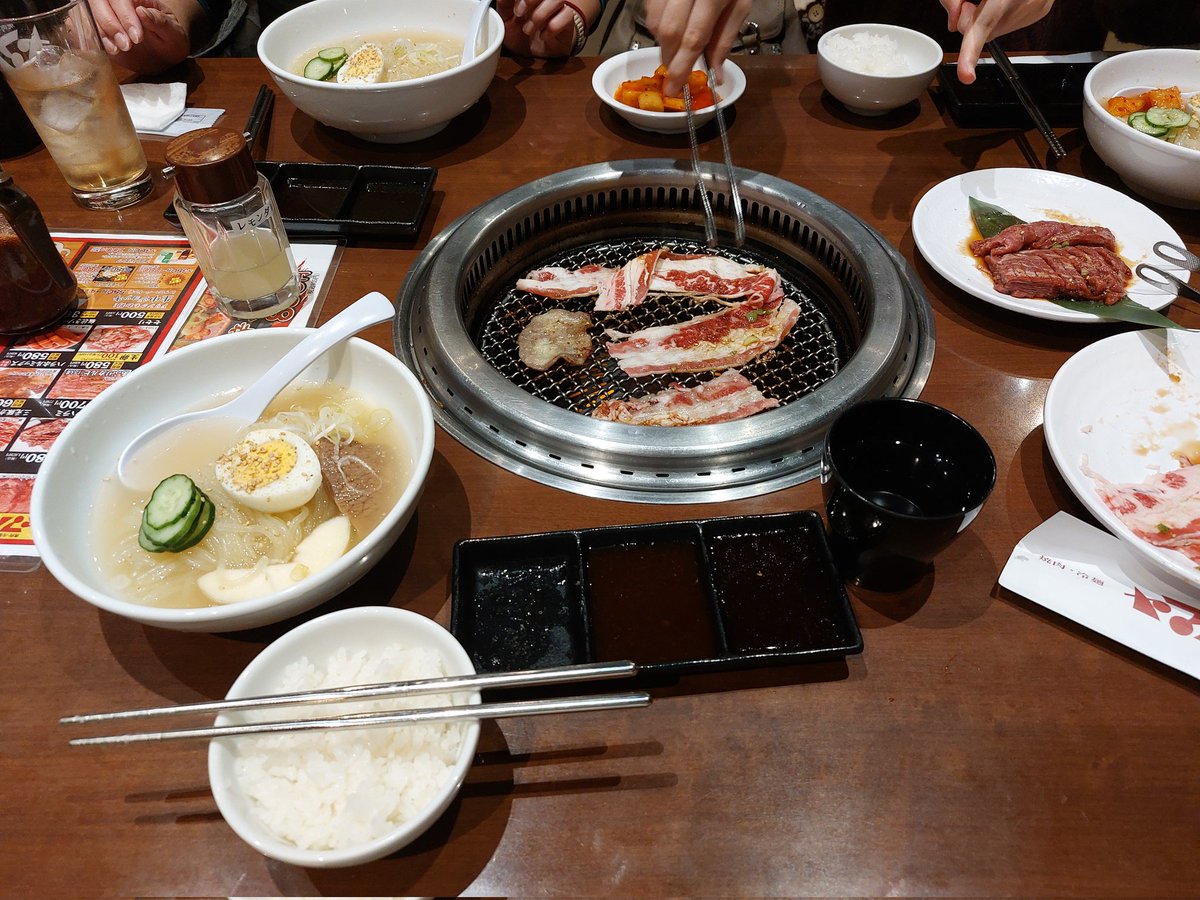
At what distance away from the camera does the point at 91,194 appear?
2.58 meters

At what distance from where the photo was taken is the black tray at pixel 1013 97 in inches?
112

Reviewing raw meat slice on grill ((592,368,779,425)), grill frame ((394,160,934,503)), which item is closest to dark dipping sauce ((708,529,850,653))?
grill frame ((394,160,934,503))

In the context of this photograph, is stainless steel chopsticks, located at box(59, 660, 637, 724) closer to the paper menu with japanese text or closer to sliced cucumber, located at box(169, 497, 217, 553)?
sliced cucumber, located at box(169, 497, 217, 553)

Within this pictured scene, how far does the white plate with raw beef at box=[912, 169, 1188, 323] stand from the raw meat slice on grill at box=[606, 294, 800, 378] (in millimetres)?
476

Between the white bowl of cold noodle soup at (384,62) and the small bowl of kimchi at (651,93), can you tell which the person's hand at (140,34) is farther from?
the small bowl of kimchi at (651,93)

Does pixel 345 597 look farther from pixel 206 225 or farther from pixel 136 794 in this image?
pixel 206 225

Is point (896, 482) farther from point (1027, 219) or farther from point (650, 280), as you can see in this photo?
point (1027, 219)

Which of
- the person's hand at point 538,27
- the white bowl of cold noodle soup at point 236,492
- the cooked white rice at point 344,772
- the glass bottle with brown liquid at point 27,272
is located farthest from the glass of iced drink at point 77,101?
the cooked white rice at point 344,772

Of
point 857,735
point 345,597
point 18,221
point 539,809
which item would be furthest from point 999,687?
point 18,221

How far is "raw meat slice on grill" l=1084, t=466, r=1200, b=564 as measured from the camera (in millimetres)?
1568

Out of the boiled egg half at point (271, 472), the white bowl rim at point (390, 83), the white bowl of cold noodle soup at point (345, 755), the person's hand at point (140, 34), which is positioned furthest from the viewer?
the person's hand at point (140, 34)

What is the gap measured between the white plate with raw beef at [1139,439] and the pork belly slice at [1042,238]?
39cm

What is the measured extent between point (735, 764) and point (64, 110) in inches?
106

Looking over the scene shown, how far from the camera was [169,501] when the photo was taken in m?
1.45
